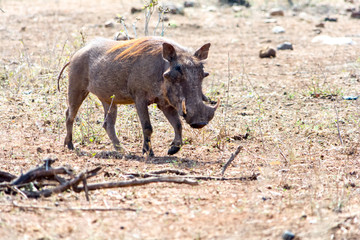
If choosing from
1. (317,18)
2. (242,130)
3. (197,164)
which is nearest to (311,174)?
(197,164)

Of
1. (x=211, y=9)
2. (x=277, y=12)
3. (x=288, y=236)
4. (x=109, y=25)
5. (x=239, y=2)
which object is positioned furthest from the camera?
(x=239, y=2)

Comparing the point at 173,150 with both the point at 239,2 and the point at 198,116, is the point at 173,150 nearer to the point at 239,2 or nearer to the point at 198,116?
the point at 198,116

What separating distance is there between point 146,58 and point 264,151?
155 cm

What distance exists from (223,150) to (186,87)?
82 centimetres

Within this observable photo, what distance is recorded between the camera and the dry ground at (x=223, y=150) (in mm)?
3289

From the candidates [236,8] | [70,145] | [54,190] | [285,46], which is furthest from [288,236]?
[236,8]

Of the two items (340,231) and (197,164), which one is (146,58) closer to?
(197,164)

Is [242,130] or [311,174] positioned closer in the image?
[311,174]

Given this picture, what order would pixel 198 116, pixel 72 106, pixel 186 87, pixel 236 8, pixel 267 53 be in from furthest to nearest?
1. pixel 236 8
2. pixel 267 53
3. pixel 72 106
4. pixel 186 87
5. pixel 198 116

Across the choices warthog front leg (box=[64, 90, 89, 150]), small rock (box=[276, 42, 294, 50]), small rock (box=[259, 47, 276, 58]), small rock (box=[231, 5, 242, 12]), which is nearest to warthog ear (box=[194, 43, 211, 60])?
warthog front leg (box=[64, 90, 89, 150])

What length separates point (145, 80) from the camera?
548 centimetres

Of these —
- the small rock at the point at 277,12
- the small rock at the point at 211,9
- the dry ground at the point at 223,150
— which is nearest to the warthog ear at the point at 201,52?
the dry ground at the point at 223,150

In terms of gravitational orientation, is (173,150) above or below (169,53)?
below

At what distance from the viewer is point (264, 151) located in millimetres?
5363
